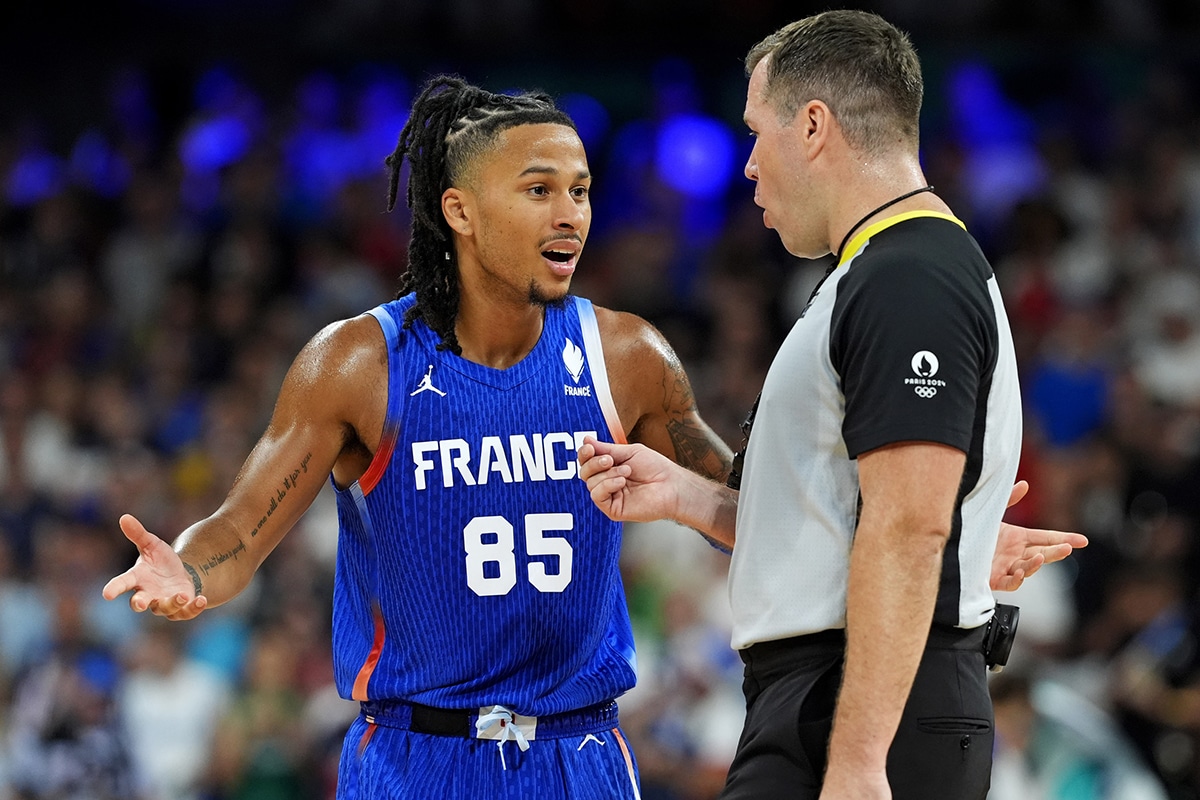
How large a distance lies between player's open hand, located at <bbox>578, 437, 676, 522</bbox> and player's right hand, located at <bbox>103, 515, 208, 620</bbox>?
1.04m

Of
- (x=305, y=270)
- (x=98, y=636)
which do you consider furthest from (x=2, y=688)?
(x=305, y=270)

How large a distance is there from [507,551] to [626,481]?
636 mm

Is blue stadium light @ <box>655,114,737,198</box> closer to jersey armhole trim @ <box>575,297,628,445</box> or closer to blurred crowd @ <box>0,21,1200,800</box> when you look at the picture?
blurred crowd @ <box>0,21,1200,800</box>

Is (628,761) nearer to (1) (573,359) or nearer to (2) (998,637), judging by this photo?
(1) (573,359)

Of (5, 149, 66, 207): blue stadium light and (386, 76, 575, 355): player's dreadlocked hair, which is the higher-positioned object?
(5, 149, 66, 207): blue stadium light

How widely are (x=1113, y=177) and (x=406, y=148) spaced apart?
8071 mm

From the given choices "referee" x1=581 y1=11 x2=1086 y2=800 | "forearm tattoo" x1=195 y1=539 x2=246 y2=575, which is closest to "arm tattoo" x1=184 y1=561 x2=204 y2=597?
"forearm tattoo" x1=195 y1=539 x2=246 y2=575

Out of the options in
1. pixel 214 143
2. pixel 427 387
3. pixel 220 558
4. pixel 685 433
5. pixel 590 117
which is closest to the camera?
pixel 220 558

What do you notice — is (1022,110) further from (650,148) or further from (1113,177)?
(650,148)

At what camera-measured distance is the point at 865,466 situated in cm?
321

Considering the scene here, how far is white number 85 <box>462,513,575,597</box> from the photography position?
423 cm

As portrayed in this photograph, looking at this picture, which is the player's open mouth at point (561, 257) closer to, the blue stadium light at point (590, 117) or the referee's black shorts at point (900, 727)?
the referee's black shorts at point (900, 727)

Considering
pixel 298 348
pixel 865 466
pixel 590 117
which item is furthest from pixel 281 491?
pixel 590 117

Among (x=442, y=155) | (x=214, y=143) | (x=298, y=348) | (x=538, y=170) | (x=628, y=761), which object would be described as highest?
(x=214, y=143)
